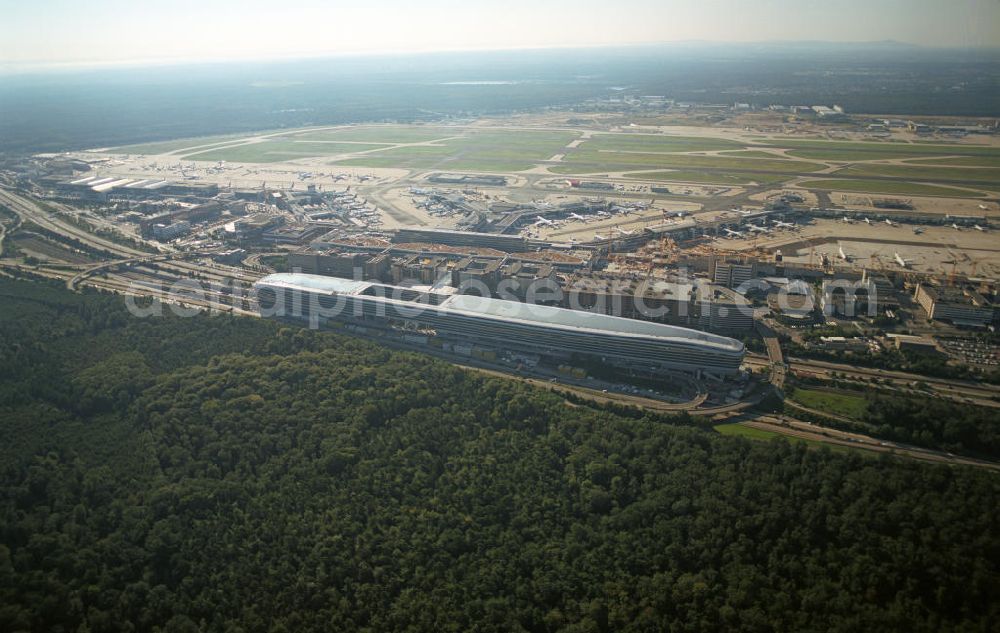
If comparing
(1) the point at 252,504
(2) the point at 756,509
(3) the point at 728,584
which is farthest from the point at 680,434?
(1) the point at 252,504

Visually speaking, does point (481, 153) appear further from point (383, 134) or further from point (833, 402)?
point (833, 402)

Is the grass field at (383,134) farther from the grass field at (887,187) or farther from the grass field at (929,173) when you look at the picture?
the grass field at (929,173)

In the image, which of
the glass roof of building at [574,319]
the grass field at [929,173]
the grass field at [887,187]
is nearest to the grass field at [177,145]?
the glass roof of building at [574,319]

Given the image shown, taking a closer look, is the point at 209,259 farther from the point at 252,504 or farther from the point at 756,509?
the point at 756,509

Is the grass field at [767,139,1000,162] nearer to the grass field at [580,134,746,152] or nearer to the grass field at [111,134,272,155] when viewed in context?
the grass field at [580,134,746,152]

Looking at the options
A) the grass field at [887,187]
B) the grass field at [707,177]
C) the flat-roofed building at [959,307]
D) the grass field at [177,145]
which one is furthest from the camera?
the grass field at [177,145]

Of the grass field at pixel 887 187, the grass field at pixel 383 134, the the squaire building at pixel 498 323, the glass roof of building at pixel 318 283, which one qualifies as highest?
the grass field at pixel 383 134

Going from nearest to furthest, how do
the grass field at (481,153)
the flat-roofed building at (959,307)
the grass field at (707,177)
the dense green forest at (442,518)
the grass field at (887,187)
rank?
the dense green forest at (442,518)
the flat-roofed building at (959,307)
the grass field at (887,187)
the grass field at (707,177)
the grass field at (481,153)
